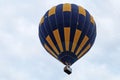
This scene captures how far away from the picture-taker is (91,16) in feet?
261

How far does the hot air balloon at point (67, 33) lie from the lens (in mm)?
76625

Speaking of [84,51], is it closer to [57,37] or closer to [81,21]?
[81,21]

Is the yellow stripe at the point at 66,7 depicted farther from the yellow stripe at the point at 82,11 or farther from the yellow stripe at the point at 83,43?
the yellow stripe at the point at 83,43

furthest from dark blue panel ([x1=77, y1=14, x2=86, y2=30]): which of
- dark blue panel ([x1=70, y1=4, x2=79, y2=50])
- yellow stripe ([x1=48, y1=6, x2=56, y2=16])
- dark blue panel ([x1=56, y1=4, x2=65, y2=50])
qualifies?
yellow stripe ([x1=48, y1=6, x2=56, y2=16])

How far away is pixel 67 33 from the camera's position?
3031 inches

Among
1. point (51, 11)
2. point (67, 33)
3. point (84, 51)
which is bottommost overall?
point (84, 51)

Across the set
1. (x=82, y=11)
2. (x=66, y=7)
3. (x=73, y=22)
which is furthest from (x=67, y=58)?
(x=66, y=7)

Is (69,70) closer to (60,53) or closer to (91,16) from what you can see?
(60,53)

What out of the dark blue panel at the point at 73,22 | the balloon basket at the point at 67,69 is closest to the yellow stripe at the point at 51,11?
the dark blue panel at the point at 73,22

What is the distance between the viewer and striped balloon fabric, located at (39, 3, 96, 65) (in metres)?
76.7

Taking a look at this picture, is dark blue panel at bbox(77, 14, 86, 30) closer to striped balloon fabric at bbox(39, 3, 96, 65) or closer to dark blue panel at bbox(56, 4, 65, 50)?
striped balloon fabric at bbox(39, 3, 96, 65)

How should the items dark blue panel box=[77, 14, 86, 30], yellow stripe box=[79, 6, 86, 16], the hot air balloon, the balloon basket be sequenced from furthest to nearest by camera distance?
yellow stripe box=[79, 6, 86, 16], dark blue panel box=[77, 14, 86, 30], the hot air balloon, the balloon basket

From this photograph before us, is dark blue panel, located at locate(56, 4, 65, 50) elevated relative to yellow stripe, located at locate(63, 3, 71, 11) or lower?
lower

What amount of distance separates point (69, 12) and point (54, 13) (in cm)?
150
